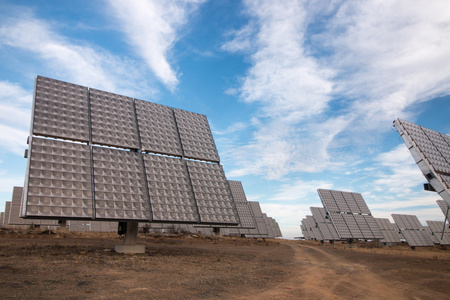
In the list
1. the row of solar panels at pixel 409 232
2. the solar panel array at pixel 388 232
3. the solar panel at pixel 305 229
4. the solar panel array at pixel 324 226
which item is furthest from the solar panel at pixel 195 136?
the solar panel at pixel 305 229

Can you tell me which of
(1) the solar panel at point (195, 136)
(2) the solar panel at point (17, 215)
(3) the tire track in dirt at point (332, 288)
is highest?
(2) the solar panel at point (17, 215)

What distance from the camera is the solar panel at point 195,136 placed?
55.4 feet

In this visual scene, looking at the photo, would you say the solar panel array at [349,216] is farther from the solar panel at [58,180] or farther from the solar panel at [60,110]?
the solar panel at [60,110]

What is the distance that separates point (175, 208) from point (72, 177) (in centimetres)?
479

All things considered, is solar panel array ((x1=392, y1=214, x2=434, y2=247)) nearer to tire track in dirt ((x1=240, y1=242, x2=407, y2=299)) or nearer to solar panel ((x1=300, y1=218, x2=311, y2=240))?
tire track in dirt ((x1=240, y1=242, x2=407, y2=299))

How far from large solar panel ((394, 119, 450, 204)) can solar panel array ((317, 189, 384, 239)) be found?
47.6ft

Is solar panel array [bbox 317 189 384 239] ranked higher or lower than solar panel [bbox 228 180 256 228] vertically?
lower

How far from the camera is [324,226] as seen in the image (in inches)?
1706

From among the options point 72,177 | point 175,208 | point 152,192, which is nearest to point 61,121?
point 72,177

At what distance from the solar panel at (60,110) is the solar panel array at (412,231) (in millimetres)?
37089

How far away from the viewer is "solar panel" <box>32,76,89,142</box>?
1272 centimetres

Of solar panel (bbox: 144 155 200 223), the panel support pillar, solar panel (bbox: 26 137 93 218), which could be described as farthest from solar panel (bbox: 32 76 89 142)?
the panel support pillar

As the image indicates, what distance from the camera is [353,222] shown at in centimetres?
3588

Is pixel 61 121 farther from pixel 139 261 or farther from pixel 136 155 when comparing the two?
pixel 139 261
